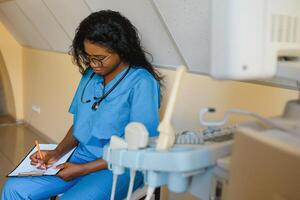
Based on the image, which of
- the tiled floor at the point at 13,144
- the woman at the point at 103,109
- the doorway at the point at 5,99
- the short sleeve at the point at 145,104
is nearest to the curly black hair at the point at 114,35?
the woman at the point at 103,109

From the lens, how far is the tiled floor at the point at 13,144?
269 centimetres

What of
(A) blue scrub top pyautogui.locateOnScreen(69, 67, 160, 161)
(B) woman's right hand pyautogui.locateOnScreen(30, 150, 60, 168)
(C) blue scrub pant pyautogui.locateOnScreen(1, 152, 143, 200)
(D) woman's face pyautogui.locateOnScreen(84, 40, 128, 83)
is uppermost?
(D) woman's face pyautogui.locateOnScreen(84, 40, 128, 83)

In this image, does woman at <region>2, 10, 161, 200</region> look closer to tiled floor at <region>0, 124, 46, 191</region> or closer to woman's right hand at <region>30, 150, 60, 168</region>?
woman's right hand at <region>30, 150, 60, 168</region>

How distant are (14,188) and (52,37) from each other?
153 centimetres

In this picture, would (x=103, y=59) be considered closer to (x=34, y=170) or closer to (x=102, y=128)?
(x=102, y=128)

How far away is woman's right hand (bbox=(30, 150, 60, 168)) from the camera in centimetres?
146

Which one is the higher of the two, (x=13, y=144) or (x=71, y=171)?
(x=71, y=171)

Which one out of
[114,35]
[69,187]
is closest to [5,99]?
[69,187]

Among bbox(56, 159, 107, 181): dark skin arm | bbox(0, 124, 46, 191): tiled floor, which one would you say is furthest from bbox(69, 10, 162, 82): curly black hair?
bbox(0, 124, 46, 191): tiled floor

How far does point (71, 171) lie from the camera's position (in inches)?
52.2

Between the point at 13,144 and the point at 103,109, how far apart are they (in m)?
2.12

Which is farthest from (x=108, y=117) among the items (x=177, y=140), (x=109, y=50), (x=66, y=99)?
(x=66, y=99)

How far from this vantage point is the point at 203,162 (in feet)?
2.13

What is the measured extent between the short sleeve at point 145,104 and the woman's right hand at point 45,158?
441 millimetres
